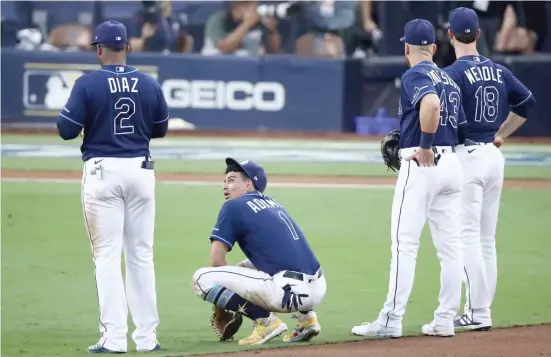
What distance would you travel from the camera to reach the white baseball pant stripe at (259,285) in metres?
7.87

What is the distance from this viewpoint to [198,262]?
11.3 m

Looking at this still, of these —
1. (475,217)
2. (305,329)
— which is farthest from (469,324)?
(305,329)

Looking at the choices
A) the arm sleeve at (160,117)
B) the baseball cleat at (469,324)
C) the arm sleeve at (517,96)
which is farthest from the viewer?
→ the arm sleeve at (517,96)

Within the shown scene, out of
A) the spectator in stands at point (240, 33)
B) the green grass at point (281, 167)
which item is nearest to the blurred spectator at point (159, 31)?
the spectator in stands at point (240, 33)

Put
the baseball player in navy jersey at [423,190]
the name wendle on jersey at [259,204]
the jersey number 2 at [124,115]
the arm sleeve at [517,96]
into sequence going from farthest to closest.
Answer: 1. the arm sleeve at [517,96]
2. the baseball player in navy jersey at [423,190]
3. the name wendle on jersey at [259,204]
4. the jersey number 2 at [124,115]

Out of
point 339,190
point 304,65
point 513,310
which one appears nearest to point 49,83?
point 304,65

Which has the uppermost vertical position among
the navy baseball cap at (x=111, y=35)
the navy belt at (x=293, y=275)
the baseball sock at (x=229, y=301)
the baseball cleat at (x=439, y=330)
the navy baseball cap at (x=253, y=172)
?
the navy baseball cap at (x=111, y=35)

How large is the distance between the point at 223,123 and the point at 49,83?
3.18 m

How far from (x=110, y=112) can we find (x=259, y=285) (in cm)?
144

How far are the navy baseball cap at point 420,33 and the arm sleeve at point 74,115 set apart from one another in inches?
86.2

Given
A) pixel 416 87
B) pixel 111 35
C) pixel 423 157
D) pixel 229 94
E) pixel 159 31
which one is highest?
pixel 159 31

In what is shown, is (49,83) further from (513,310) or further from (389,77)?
(513,310)

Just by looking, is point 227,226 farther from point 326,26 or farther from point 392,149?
point 326,26

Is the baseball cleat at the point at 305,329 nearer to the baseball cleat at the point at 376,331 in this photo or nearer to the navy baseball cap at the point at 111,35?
the baseball cleat at the point at 376,331
